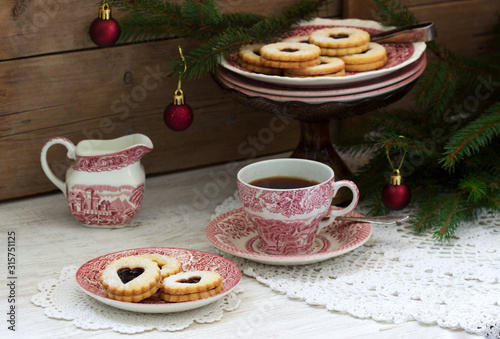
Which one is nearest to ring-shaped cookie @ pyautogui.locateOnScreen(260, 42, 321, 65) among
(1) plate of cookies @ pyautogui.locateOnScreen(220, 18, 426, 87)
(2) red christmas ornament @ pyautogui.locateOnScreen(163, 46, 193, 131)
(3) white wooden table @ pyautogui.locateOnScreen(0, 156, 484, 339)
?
(1) plate of cookies @ pyautogui.locateOnScreen(220, 18, 426, 87)

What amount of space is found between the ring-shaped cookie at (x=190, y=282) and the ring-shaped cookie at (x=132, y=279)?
0.6 inches

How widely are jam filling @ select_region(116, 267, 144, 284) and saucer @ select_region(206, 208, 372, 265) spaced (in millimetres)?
114

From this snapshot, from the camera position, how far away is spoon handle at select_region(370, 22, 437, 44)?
98cm

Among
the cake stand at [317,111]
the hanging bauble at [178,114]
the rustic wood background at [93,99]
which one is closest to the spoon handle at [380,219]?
the cake stand at [317,111]

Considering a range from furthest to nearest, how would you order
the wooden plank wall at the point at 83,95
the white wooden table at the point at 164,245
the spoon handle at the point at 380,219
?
1. the wooden plank wall at the point at 83,95
2. the spoon handle at the point at 380,219
3. the white wooden table at the point at 164,245

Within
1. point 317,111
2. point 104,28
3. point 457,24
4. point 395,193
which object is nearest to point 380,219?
point 395,193

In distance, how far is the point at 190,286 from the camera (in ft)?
2.27

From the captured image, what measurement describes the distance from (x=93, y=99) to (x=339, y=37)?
0.38 metres

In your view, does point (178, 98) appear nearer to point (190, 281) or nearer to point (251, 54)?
point (251, 54)

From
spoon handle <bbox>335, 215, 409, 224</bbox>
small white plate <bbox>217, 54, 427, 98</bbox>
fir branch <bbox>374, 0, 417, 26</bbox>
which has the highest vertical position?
fir branch <bbox>374, 0, 417, 26</bbox>

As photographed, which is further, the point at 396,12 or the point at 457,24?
the point at 457,24

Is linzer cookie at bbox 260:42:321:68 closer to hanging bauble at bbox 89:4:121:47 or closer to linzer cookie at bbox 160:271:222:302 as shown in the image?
hanging bauble at bbox 89:4:121:47

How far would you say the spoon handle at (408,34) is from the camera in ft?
3.21

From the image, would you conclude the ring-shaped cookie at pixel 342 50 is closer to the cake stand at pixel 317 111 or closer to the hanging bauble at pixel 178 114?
the cake stand at pixel 317 111
